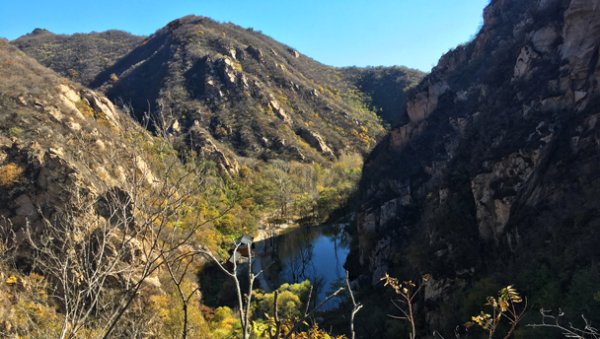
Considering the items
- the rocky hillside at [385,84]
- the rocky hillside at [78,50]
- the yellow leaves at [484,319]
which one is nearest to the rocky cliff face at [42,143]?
the yellow leaves at [484,319]

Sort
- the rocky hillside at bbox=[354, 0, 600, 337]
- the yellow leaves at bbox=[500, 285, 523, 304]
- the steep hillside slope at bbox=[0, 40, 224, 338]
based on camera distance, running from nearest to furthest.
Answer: the yellow leaves at bbox=[500, 285, 523, 304] → the steep hillside slope at bbox=[0, 40, 224, 338] → the rocky hillside at bbox=[354, 0, 600, 337]

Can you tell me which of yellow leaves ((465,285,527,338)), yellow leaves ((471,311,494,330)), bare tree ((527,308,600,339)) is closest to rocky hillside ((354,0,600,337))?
bare tree ((527,308,600,339))

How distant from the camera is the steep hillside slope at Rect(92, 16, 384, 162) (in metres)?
75.8

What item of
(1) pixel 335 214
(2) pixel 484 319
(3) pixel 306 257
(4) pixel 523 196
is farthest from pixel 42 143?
(1) pixel 335 214

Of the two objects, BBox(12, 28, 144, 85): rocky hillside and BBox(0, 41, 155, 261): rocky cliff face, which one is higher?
BBox(12, 28, 144, 85): rocky hillside

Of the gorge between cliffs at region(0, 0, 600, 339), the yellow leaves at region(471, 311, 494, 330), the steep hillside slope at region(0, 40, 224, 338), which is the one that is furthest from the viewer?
the steep hillside slope at region(0, 40, 224, 338)

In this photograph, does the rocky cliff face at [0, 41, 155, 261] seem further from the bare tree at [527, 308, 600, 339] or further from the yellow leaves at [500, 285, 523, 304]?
the bare tree at [527, 308, 600, 339]

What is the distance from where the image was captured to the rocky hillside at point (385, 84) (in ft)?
384

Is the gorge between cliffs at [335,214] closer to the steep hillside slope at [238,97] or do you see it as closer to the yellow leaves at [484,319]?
the yellow leaves at [484,319]

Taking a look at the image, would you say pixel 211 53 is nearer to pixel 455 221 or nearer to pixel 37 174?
pixel 37 174

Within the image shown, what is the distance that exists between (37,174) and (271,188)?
3536 centimetres

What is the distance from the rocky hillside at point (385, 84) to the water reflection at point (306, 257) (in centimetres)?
6759

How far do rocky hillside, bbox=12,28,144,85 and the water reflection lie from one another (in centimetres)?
7585

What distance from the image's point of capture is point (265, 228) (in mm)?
55094
